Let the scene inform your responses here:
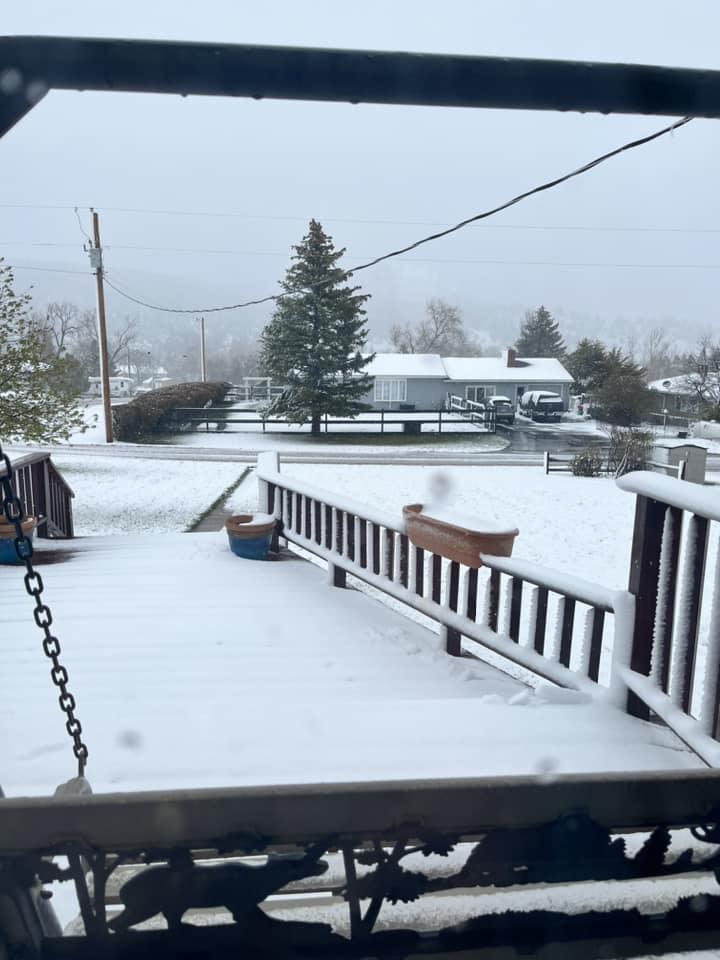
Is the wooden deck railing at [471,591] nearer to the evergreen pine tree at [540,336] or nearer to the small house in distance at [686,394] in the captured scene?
the small house in distance at [686,394]

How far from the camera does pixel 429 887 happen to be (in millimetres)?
1103

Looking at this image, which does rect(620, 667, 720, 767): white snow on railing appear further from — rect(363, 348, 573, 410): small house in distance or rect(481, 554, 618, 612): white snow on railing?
rect(363, 348, 573, 410): small house in distance

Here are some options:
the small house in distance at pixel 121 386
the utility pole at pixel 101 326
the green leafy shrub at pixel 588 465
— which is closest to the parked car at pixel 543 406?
the green leafy shrub at pixel 588 465

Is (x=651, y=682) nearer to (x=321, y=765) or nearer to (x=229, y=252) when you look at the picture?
(x=321, y=765)

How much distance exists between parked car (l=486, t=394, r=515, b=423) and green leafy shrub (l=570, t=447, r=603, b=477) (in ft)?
41.2

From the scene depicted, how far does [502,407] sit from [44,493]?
26.5m

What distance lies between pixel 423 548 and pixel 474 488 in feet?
35.2

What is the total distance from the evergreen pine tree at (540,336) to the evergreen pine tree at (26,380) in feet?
115

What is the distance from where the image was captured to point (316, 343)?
21500 mm

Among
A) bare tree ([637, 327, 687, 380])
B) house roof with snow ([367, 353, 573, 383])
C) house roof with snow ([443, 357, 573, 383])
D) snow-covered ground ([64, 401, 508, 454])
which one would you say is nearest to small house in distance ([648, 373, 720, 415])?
bare tree ([637, 327, 687, 380])

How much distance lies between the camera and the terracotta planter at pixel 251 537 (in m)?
5.77

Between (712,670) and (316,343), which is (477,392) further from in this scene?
(712,670)

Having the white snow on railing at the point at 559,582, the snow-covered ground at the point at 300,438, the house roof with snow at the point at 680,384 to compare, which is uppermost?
the house roof with snow at the point at 680,384

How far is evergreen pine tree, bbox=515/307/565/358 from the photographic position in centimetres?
4244
